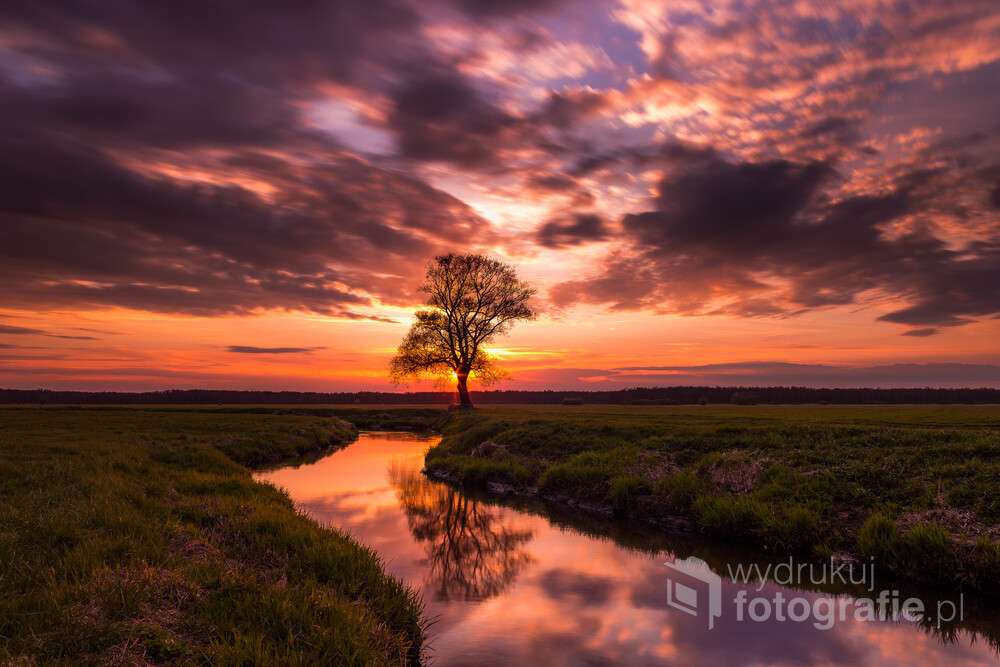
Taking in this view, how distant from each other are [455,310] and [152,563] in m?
59.2

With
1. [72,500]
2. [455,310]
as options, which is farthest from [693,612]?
[455,310]

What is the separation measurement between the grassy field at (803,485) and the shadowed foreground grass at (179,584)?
33.0 ft

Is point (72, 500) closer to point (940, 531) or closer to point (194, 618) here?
point (194, 618)

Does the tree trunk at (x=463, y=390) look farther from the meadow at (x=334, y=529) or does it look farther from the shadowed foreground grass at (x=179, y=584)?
the shadowed foreground grass at (x=179, y=584)

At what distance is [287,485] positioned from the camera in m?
24.4

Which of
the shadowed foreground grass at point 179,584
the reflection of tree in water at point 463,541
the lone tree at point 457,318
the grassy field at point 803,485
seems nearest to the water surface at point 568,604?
the reflection of tree in water at point 463,541

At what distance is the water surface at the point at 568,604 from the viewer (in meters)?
8.76

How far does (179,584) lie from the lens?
7605 mm

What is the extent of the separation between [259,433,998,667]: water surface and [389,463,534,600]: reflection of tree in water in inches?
1.8

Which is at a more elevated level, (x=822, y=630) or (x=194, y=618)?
(x=194, y=618)

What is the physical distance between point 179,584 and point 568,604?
669 centimetres

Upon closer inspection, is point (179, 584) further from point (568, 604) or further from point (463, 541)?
point (463, 541)

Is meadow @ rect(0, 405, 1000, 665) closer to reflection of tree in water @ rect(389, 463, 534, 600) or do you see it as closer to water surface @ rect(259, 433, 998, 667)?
water surface @ rect(259, 433, 998, 667)

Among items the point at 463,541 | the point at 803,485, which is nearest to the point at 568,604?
the point at 463,541
